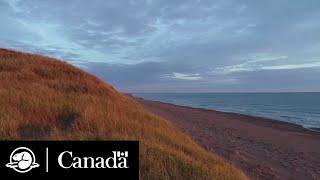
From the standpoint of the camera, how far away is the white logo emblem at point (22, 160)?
574cm

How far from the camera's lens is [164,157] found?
734cm

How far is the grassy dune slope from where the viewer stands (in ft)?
23.8

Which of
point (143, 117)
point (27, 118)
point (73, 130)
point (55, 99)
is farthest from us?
point (143, 117)

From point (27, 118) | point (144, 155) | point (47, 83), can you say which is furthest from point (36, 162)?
point (47, 83)

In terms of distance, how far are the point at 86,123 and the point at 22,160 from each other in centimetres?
344

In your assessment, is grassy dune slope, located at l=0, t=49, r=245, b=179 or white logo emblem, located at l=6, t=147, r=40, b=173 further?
grassy dune slope, located at l=0, t=49, r=245, b=179

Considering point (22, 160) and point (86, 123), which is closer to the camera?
point (22, 160)

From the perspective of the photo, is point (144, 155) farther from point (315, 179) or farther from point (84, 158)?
point (315, 179)

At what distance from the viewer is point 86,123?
30.1ft

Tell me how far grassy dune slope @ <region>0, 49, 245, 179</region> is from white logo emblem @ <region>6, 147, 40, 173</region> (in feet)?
6.07

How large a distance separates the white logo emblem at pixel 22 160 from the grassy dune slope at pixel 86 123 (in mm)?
1850

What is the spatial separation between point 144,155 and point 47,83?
27.5 feet

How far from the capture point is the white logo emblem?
5.74 m

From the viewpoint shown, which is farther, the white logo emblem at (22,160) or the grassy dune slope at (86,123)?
the grassy dune slope at (86,123)
